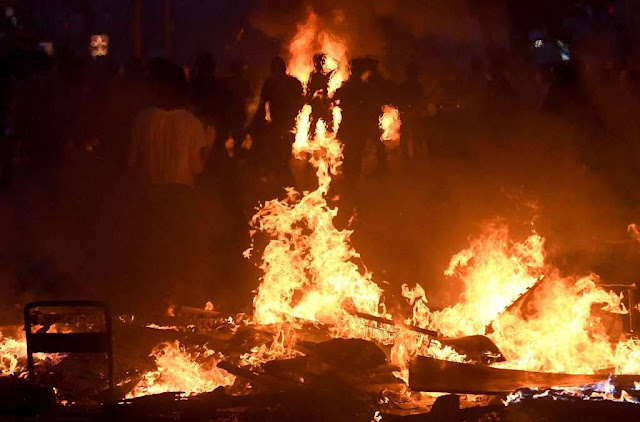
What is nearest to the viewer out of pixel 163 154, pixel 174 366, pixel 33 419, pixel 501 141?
pixel 33 419

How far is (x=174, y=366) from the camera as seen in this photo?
688 centimetres

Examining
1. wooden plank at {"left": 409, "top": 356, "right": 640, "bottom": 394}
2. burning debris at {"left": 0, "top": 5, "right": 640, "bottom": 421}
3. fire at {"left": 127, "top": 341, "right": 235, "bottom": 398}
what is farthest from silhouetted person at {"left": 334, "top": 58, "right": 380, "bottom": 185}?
wooden plank at {"left": 409, "top": 356, "right": 640, "bottom": 394}

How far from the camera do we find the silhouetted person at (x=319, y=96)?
1005cm

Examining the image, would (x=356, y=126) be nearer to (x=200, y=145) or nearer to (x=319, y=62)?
(x=319, y=62)

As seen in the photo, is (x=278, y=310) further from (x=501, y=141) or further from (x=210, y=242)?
(x=501, y=141)

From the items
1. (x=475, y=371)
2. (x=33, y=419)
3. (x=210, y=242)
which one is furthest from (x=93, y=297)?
(x=475, y=371)

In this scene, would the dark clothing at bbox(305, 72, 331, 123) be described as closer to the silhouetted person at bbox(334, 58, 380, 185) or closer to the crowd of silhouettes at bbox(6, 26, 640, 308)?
the crowd of silhouettes at bbox(6, 26, 640, 308)

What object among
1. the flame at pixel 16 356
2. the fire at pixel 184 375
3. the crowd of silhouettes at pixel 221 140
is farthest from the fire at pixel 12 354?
the crowd of silhouettes at pixel 221 140

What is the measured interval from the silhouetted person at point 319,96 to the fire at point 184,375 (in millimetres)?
3929

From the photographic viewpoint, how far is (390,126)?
10.1m

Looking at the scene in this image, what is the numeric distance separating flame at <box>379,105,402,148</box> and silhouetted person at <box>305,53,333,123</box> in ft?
2.29

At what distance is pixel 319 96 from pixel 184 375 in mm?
4702

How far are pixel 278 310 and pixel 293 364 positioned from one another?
5.09ft

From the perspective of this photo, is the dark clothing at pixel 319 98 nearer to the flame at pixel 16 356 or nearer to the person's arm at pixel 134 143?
the person's arm at pixel 134 143
